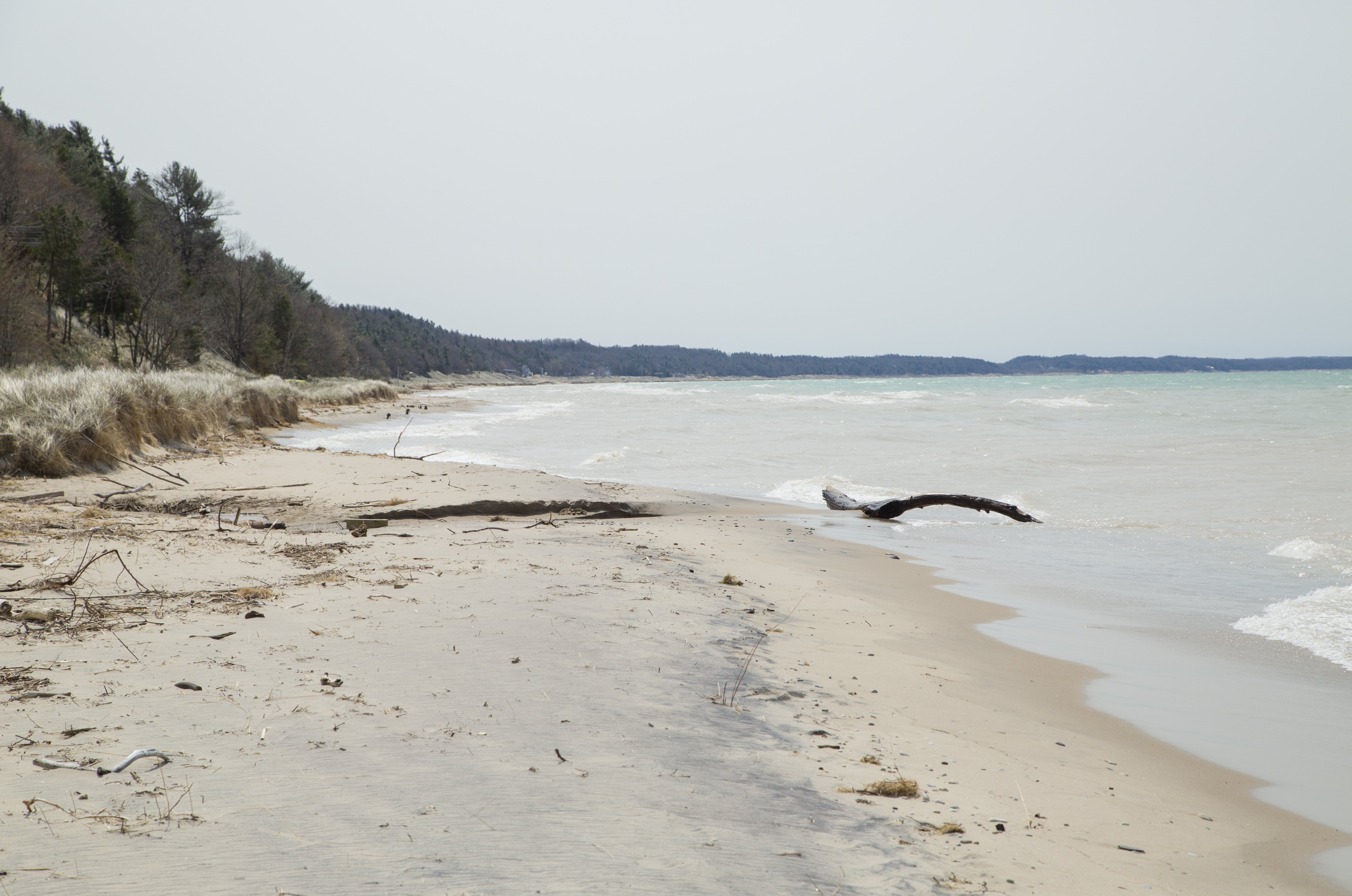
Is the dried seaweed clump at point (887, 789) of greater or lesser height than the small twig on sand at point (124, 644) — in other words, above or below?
below

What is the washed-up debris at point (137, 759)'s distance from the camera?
7.48 feet

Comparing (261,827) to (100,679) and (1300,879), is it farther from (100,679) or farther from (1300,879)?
(1300,879)

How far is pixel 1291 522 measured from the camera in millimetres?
9930

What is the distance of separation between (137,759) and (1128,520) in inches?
464

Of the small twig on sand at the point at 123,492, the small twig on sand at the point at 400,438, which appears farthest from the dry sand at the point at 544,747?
the small twig on sand at the point at 400,438

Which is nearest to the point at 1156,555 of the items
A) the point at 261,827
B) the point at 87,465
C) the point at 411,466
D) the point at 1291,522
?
the point at 1291,522

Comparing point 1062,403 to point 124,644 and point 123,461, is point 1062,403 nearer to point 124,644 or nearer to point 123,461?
point 123,461

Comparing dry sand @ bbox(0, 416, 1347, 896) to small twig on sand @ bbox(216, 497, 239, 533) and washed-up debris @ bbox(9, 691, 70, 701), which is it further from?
small twig on sand @ bbox(216, 497, 239, 533)

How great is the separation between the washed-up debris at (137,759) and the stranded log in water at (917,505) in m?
9.78

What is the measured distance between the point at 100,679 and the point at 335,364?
2728 inches

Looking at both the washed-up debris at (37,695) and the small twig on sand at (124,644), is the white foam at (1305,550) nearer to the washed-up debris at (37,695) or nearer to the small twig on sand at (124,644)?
the small twig on sand at (124,644)

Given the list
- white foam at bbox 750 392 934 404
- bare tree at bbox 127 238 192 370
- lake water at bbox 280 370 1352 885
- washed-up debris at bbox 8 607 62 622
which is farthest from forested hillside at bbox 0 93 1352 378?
white foam at bbox 750 392 934 404

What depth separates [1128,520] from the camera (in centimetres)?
1070

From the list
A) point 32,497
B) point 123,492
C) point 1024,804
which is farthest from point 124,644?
point 123,492
